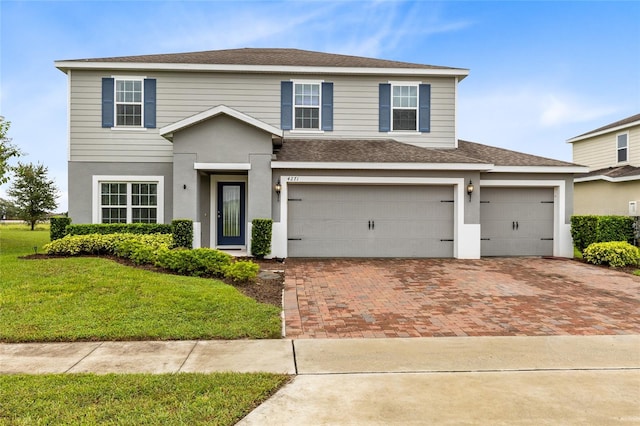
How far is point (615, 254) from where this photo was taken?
423 inches

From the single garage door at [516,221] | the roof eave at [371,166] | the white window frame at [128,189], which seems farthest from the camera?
the single garage door at [516,221]

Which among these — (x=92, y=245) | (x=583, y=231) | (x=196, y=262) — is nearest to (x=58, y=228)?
(x=92, y=245)

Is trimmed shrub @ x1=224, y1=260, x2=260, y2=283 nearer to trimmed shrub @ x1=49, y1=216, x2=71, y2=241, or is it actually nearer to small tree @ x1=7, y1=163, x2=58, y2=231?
trimmed shrub @ x1=49, y1=216, x2=71, y2=241

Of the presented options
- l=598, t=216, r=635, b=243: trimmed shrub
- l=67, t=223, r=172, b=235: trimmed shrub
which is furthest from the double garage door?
l=598, t=216, r=635, b=243: trimmed shrub

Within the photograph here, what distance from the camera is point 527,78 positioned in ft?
59.2

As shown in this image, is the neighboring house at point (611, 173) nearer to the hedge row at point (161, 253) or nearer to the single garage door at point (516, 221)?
the single garage door at point (516, 221)

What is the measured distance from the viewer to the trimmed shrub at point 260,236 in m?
11.0

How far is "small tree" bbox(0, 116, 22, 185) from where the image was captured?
47.4 ft

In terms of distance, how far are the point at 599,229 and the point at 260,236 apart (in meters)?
10.5

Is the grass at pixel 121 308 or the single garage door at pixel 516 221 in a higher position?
the single garage door at pixel 516 221

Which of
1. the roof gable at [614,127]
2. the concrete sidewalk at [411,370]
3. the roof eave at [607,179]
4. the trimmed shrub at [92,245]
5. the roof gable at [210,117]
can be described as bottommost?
the concrete sidewalk at [411,370]

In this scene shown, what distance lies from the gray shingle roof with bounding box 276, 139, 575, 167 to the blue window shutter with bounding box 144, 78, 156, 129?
450cm

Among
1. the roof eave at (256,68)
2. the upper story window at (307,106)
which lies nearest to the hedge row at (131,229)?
the roof eave at (256,68)

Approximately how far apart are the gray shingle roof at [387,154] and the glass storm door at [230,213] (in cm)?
215
